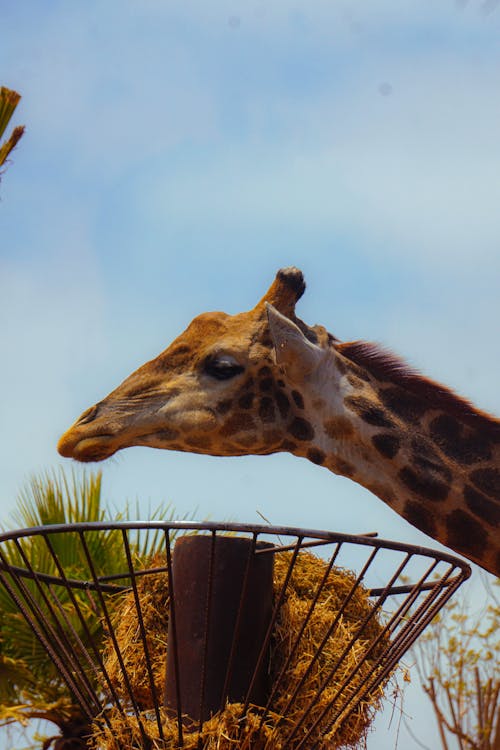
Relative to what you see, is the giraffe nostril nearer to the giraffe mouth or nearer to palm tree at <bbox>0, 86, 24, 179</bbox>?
the giraffe mouth

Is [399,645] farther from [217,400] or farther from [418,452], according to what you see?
[217,400]

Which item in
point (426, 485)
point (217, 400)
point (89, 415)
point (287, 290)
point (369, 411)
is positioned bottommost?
point (89, 415)

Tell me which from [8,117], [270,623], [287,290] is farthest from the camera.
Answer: [8,117]

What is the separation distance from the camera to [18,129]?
10.0 metres

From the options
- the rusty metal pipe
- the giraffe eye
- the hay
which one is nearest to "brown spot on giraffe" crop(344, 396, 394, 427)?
the giraffe eye

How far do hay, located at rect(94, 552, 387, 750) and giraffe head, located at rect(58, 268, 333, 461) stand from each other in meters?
0.79

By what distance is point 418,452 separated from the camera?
17.9ft

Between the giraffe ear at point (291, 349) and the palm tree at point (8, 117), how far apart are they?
5362 millimetres

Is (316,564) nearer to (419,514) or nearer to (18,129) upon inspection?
(419,514)

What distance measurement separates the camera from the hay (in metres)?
4.20

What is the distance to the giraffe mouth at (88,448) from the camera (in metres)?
5.58

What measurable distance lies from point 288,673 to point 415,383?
1.90 metres

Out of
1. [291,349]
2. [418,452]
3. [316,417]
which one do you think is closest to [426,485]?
[418,452]

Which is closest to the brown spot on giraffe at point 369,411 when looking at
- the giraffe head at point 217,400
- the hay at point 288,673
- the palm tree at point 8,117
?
the giraffe head at point 217,400
